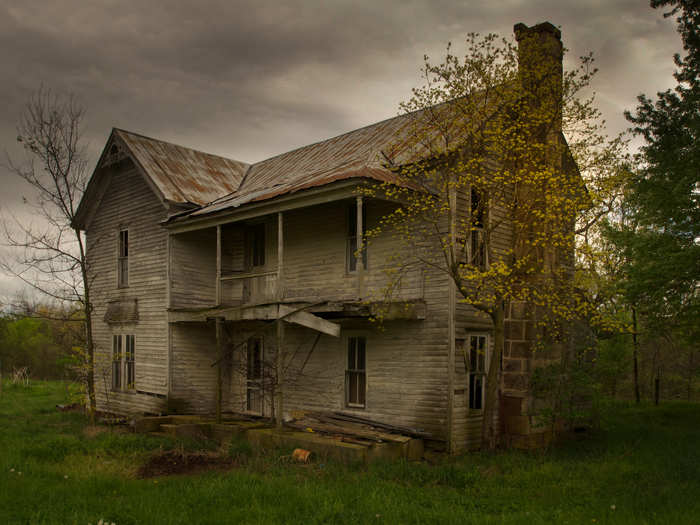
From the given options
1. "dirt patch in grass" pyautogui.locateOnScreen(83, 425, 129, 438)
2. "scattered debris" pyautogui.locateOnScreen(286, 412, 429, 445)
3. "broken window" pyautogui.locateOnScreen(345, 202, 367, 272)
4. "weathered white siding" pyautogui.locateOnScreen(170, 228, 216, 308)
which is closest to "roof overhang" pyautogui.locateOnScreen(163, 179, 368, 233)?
"weathered white siding" pyautogui.locateOnScreen(170, 228, 216, 308)

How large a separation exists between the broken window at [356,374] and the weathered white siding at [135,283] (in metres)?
6.22

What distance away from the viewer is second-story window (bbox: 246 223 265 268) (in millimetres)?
18078

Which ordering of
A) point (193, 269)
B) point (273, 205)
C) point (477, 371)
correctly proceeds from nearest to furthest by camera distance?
point (477, 371)
point (273, 205)
point (193, 269)

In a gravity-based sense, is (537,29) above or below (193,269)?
above

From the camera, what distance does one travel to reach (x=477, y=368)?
13.9 metres

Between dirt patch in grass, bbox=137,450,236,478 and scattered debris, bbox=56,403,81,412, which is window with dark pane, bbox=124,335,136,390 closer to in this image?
scattered debris, bbox=56,403,81,412

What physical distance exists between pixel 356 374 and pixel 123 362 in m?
9.22

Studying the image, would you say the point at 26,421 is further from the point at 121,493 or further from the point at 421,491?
the point at 421,491

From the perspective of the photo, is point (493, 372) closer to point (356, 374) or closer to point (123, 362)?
point (356, 374)

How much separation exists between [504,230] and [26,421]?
1455 centimetres

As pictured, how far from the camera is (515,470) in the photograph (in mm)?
10711

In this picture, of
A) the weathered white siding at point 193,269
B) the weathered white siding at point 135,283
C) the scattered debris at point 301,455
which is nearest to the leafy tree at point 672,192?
the scattered debris at point 301,455

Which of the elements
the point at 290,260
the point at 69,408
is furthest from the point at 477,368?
the point at 69,408

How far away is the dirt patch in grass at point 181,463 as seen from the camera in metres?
11.1
